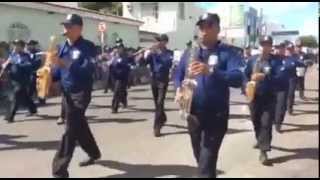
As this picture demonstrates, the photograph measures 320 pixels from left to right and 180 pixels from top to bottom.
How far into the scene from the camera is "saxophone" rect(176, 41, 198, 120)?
5.96 m

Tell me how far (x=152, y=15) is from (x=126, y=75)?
112 feet

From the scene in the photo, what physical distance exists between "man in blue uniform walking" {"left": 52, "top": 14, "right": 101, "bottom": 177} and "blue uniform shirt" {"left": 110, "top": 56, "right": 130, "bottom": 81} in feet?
26.2

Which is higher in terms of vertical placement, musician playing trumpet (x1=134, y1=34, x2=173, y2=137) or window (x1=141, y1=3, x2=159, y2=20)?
window (x1=141, y1=3, x2=159, y2=20)

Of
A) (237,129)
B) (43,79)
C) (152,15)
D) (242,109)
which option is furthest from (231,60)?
(152,15)

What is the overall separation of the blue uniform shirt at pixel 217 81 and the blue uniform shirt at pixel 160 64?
515 cm

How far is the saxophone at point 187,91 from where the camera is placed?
5.96m

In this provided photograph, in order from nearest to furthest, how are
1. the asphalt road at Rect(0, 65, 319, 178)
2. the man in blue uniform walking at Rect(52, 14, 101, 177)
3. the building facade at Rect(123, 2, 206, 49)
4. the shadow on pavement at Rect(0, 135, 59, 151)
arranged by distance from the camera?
the man in blue uniform walking at Rect(52, 14, 101, 177), the asphalt road at Rect(0, 65, 319, 178), the shadow on pavement at Rect(0, 135, 59, 151), the building facade at Rect(123, 2, 206, 49)

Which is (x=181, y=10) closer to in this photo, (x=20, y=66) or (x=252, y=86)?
(x=20, y=66)

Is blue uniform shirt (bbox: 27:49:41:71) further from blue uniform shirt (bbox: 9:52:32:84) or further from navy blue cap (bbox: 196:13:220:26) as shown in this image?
navy blue cap (bbox: 196:13:220:26)

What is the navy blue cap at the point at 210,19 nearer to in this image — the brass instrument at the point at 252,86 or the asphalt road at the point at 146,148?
the asphalt road at the point at 146,148

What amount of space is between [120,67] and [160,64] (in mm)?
4411

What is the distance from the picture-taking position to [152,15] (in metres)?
49.4

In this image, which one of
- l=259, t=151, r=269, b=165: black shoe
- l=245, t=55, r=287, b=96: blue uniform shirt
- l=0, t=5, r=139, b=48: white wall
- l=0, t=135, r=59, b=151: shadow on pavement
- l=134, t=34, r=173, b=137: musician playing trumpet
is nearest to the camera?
l=259, t=151, r=269, b=165: black shoe

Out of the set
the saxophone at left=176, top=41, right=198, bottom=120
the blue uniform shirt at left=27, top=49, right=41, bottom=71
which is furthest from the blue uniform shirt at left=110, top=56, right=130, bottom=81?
the saxophone at left=176, top=41, right=198, bottom=120
